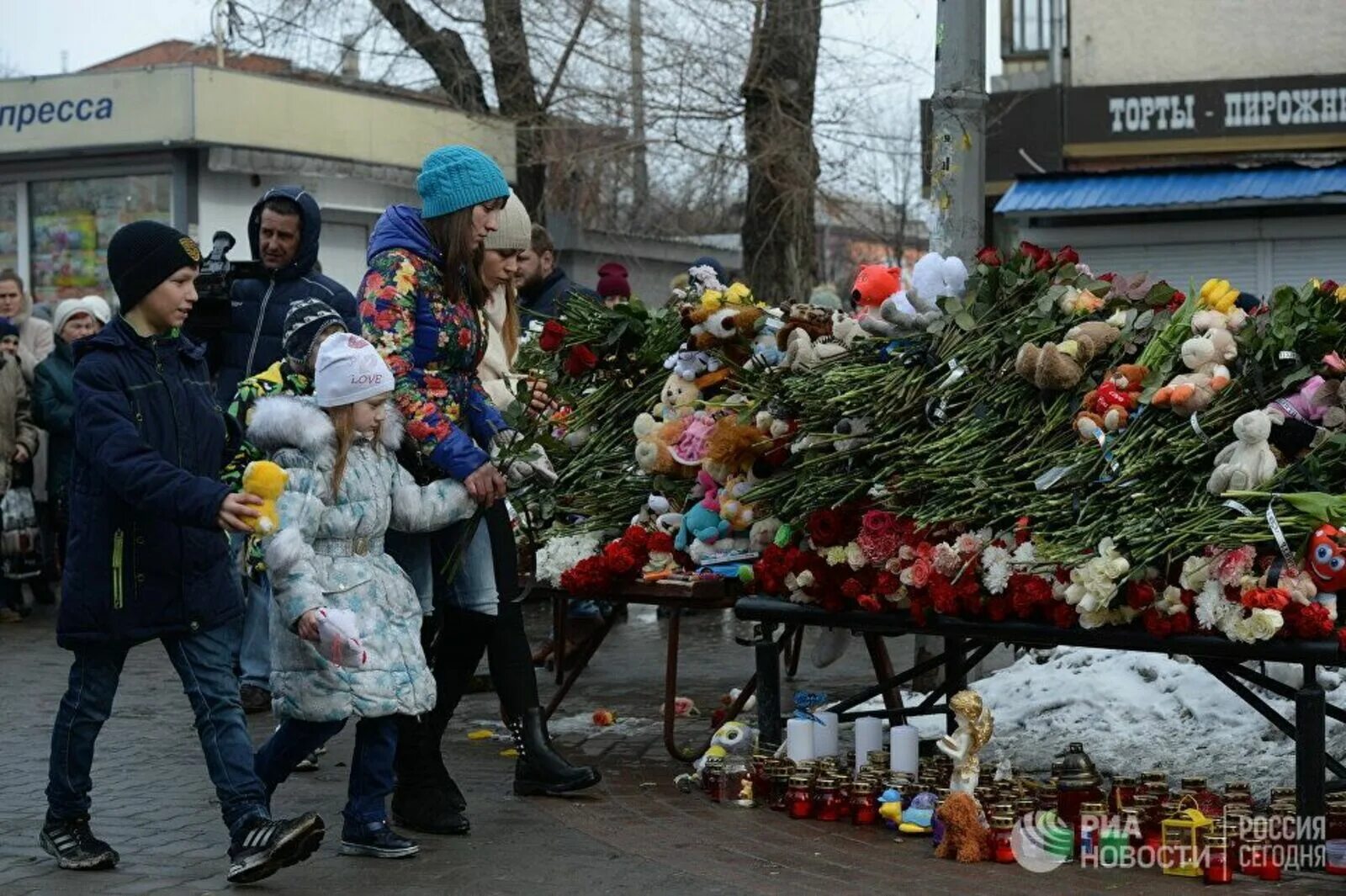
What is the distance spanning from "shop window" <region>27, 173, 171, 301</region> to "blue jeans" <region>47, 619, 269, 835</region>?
42.4 ft

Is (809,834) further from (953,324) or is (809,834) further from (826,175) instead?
(826,175)

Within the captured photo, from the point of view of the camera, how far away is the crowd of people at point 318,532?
535cm

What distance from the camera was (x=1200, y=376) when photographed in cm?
585

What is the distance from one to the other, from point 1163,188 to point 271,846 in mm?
16437

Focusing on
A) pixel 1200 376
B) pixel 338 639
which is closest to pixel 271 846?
pixel 338 639

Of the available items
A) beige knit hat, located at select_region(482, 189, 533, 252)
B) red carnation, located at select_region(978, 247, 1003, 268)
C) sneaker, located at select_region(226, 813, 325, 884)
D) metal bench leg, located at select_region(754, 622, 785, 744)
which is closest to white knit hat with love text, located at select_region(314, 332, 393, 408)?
sneaker, located at select_region(226, 813, 325, 884)

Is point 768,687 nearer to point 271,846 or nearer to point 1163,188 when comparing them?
point 271,846

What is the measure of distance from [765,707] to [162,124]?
1242 cm

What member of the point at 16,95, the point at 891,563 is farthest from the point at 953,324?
the point at 16,95

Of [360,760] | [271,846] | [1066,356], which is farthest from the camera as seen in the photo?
[1066,356]

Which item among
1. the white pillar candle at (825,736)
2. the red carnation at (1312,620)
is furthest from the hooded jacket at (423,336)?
the red carnation at (1312,620)

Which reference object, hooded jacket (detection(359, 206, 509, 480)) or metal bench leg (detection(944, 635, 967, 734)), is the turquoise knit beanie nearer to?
hooded jacket (detection(359, 206, 509, 480))

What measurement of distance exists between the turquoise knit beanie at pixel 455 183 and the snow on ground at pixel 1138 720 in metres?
2.44

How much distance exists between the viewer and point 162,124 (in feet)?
57.4
